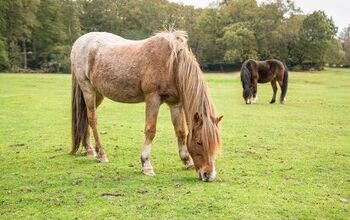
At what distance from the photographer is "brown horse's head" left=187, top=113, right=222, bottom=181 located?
565cm

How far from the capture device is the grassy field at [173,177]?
15.9 feet

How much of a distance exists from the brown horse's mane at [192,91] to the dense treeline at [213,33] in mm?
53864

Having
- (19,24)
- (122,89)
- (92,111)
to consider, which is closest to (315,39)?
(19,24)

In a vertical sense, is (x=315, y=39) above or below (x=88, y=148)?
above

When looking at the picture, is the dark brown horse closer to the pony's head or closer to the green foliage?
the pony's head

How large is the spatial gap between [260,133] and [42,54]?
56.8 metres

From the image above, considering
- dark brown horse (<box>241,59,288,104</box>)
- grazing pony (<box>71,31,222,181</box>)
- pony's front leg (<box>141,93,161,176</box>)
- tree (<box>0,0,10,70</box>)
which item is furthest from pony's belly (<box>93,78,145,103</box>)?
tree (<box>0,0,10,70</box>)

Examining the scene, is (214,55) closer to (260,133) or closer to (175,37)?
(260,133)

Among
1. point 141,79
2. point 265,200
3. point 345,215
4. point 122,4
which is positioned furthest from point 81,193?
point 122,4

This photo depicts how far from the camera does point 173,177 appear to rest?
628cm

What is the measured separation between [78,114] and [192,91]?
2.89 m

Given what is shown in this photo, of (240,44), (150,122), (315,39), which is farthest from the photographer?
(315,39)

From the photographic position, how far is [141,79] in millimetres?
6441

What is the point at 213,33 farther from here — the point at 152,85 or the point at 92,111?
the point at 152,85
